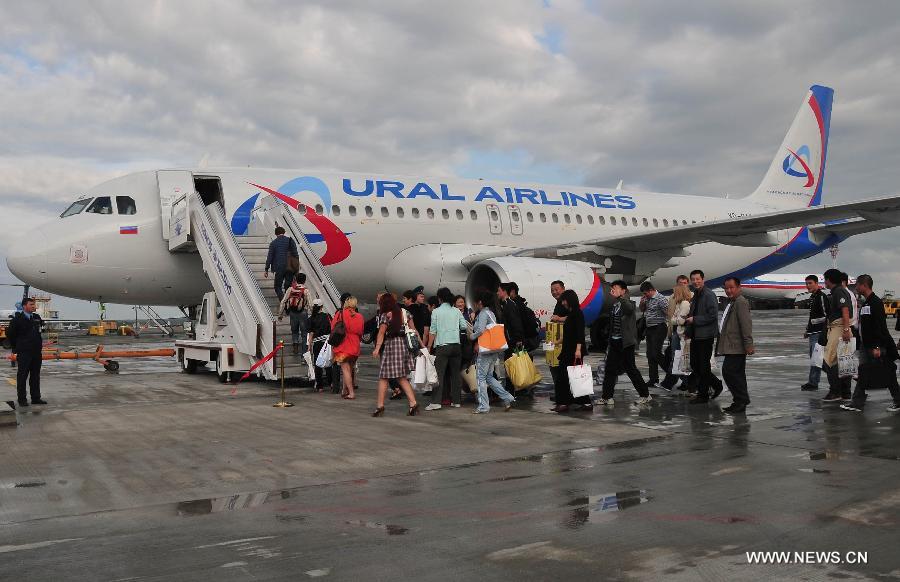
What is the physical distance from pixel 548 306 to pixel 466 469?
30.1 ft

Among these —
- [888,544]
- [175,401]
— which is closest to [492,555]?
[888,544]

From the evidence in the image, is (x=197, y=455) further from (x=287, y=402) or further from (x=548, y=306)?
(x=548, y=306)

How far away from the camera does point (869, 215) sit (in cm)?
1426

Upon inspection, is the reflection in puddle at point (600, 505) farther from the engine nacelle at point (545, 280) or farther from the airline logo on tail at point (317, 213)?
the airline logo on tail at point (317, 213)

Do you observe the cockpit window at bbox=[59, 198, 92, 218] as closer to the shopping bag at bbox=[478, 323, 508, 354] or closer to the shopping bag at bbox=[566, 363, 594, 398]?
the shopping bag at bbox=[478, 323, 508, 354]

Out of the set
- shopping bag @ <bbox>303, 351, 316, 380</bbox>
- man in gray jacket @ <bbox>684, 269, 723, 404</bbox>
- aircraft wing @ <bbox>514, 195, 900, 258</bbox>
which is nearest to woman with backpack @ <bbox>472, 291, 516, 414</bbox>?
man in gray jacket @ <bbox>684, 269, 723, 404</bbox>

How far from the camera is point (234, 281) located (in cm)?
1282

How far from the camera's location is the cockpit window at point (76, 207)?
49.7 ft

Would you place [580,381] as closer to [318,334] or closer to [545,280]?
[318,334]

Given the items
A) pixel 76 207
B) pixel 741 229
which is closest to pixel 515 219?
pixel 741 229

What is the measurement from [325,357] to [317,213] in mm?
5608

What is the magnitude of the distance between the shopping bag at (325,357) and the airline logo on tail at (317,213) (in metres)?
5.11

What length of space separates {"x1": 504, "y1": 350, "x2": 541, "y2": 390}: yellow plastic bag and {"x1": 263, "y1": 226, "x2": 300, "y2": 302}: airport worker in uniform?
15.7ft

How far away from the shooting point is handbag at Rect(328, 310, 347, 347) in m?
10.4
